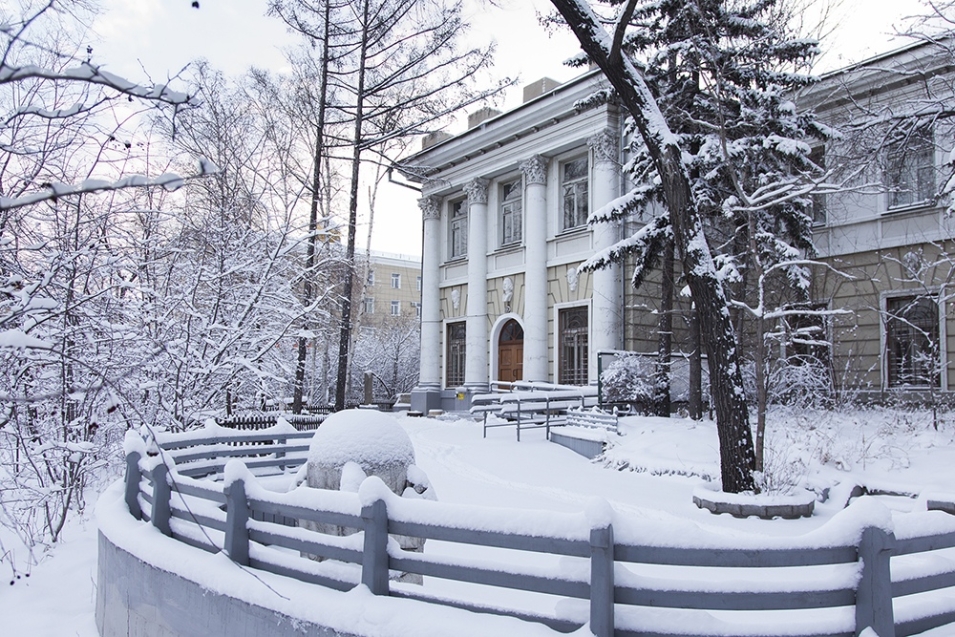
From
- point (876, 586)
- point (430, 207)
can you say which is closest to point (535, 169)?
point (430, 207)

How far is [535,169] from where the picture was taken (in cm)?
2436

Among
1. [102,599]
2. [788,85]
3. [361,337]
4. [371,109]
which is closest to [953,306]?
[788,85]

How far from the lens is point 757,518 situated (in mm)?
8672

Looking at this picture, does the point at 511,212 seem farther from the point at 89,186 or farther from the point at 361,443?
the point at 89,186

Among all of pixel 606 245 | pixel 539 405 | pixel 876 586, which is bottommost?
pixel 876 586

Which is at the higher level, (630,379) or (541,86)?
(541,86)

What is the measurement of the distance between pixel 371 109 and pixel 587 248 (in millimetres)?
8149

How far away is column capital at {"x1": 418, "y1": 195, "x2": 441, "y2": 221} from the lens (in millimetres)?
29562

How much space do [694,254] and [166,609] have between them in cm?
720

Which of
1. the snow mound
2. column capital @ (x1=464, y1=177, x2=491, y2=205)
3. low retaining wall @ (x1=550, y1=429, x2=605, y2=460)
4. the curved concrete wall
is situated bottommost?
the curved concrete wall

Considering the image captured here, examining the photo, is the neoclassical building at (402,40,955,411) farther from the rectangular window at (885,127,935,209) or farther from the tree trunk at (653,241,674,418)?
the tree trunk at (653,241,674,418)

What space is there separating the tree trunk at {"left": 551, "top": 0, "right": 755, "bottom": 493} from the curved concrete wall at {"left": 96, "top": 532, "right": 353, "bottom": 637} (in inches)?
255

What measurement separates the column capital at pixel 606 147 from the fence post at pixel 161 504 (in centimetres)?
1852

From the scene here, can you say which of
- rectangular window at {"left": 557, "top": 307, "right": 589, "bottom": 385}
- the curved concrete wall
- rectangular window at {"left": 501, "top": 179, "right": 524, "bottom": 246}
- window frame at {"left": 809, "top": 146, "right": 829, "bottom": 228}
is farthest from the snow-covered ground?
rectangular window at {"left": 501, "top": 179, "right": 524, "bottom": 246}
